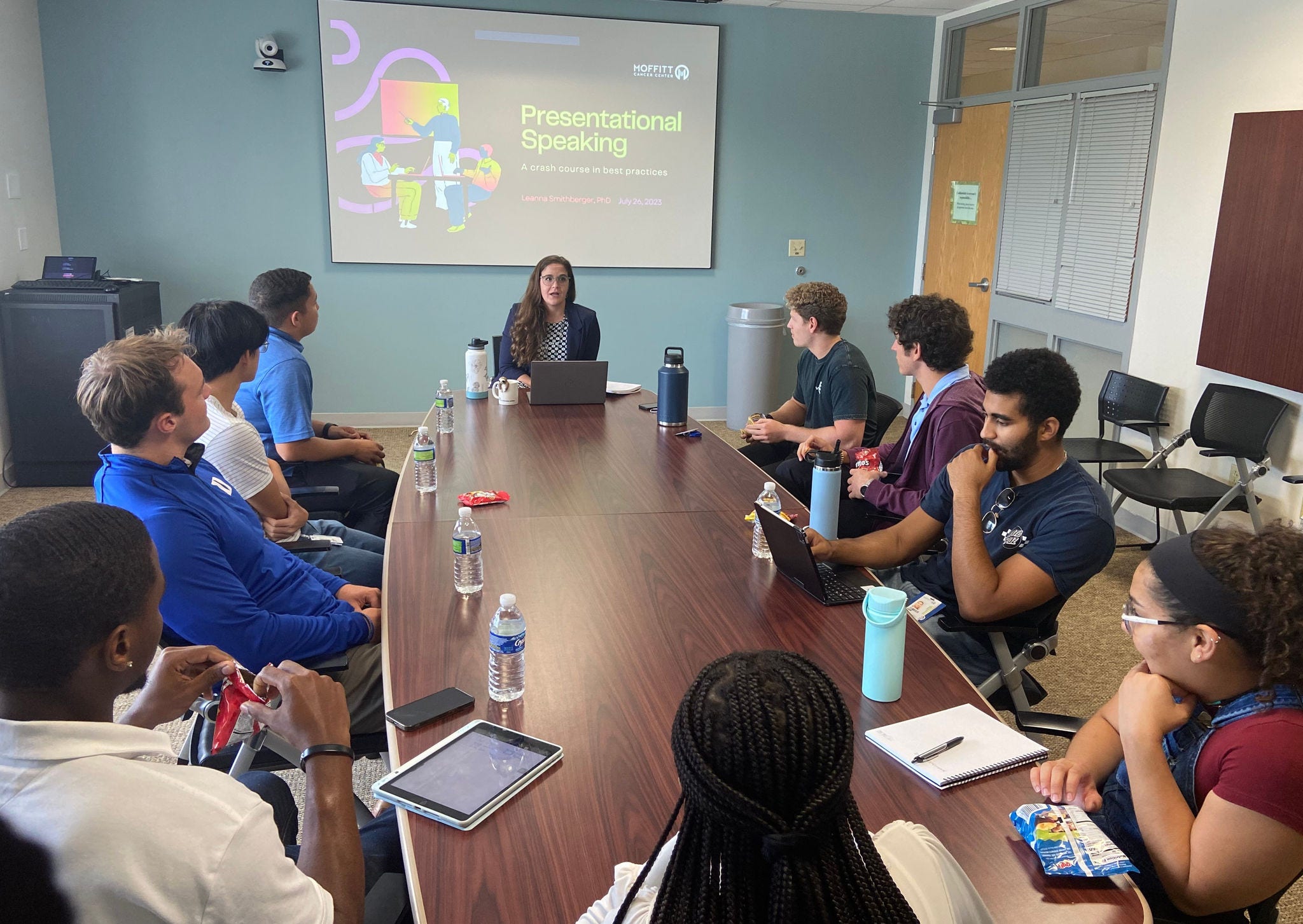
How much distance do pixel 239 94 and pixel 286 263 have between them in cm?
102

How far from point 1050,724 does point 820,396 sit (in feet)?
7.43

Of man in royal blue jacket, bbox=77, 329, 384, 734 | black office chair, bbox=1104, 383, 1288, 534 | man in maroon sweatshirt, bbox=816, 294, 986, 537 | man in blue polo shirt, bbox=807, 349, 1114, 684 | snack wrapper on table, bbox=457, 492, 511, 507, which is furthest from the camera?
black office chair, bbox=1104, 383, 1288, 534

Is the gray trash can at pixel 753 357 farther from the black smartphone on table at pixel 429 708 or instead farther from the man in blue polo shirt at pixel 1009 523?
the black smartphone on table at pixel 429 708

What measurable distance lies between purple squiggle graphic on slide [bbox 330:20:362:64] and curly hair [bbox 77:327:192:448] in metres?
4.40

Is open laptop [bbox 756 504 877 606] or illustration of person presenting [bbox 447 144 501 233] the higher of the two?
illustration of person presenting [bbox 447 144 501 233]

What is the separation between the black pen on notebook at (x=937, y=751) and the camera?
1.45m

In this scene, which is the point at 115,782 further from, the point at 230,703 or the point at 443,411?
the point at 443,411

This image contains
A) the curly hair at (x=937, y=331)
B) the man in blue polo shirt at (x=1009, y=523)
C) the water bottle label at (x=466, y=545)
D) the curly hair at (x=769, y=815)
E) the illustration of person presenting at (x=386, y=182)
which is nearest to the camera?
the curly hair at (x=769, y=815)

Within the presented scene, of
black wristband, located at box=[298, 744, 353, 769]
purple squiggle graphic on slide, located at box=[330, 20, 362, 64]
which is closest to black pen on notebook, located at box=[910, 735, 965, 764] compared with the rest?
black wristband, located at box=[298, 744, 353, 769]

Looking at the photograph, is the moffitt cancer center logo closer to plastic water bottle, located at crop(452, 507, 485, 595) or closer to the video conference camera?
the video conference camera

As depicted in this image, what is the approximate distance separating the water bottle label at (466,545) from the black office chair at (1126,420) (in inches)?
127

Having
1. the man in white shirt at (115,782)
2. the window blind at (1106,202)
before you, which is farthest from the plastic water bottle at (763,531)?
the window blind at (1106,202)

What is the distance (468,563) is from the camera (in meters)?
2.06

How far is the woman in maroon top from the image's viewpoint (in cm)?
122
